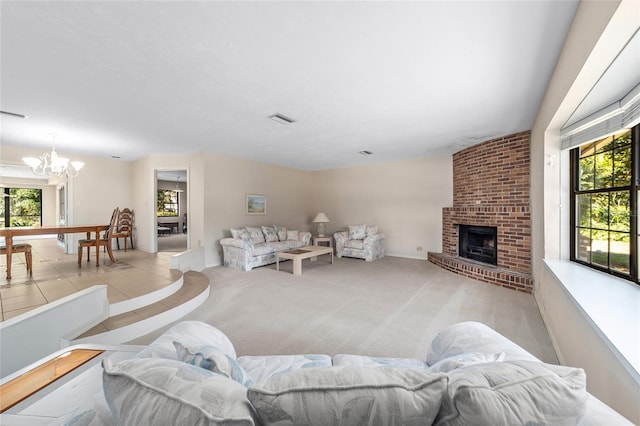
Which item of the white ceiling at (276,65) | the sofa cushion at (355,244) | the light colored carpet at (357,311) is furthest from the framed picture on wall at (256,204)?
the white ceiling at (276,65)

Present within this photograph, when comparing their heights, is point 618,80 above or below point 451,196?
above

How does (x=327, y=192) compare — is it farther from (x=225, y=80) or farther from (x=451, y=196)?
(x=225, y=80)

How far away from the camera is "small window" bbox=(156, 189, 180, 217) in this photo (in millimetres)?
11031

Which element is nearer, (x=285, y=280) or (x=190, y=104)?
(x=190, y=104)

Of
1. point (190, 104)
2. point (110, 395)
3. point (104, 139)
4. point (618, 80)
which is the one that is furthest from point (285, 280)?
point (618, 80)

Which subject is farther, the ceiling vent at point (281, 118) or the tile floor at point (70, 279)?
the ceiling vent at point (281, 118)

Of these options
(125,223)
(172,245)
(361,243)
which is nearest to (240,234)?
(361,243)

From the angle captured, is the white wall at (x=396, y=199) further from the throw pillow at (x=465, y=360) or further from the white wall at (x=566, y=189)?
the throw pillow at (x=465, y=360)

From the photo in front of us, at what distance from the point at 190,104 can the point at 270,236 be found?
3.65 metres

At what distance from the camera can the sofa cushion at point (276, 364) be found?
52.9 inches

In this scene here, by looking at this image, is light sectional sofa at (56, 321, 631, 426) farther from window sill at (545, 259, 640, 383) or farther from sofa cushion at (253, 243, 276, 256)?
sofa cushion at (253, 243, 276, 256)

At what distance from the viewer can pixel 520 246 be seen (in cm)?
393

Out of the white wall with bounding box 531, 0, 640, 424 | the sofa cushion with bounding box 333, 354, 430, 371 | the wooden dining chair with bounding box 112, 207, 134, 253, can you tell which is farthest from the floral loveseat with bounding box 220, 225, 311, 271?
the white wall with bounding box 531, 0, 640, 424

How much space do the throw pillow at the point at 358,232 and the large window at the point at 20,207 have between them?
36.3 ft
